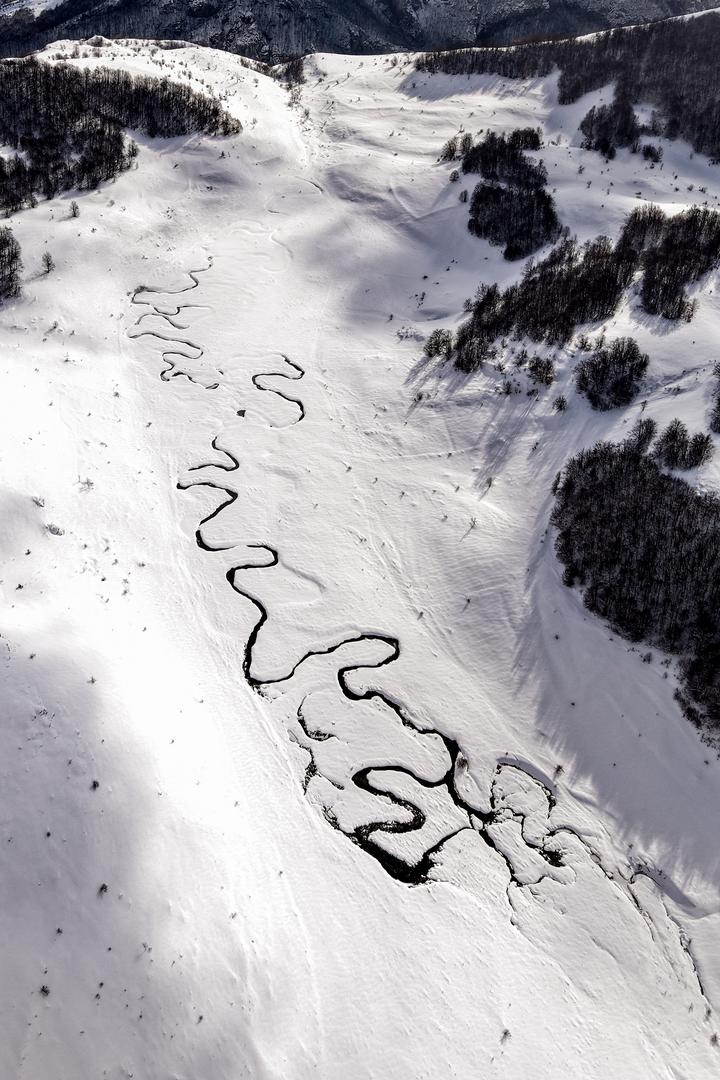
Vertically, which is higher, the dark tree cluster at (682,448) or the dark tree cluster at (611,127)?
the dark tree cluster at (611,127)

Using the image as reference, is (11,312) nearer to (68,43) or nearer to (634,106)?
(68,43)

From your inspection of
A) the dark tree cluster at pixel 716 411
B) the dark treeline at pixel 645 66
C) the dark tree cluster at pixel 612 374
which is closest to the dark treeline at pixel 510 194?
the dark treeline at pixel 645 66

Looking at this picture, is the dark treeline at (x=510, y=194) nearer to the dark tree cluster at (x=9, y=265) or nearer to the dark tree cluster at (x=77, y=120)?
the dark tree cluster at (x=77, y=120)

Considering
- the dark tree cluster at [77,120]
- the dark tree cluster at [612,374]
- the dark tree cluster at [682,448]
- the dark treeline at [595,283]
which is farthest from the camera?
the dark tree cluster at [77,120]

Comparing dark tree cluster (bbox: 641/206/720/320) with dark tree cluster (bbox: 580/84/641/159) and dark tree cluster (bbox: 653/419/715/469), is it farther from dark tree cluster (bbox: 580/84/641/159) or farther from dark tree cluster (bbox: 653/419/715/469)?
dark tree cluster (bbox: 580/84/641/159)

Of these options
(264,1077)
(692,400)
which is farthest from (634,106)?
(264,1077)

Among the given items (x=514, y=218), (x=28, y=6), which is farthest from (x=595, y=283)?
(x=28, y=6)

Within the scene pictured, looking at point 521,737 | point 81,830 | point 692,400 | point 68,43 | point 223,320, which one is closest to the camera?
point 81,830
